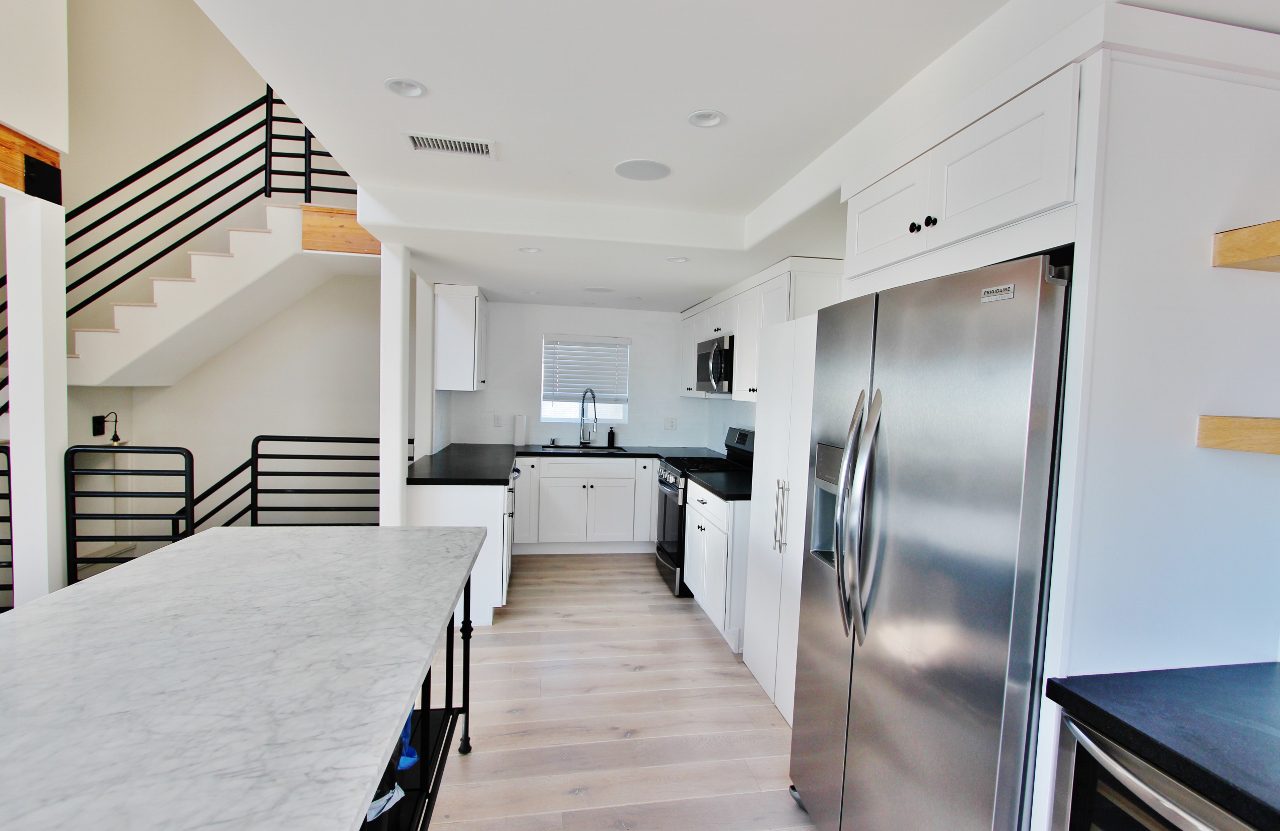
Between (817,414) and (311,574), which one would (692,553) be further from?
(311,574)

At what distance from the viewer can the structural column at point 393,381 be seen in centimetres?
314

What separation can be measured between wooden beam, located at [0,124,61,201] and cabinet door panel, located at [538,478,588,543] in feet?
11.1

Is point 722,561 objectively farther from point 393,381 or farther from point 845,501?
point 393,381

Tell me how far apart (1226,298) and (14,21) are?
4.59 metres

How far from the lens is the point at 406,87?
1816 mm

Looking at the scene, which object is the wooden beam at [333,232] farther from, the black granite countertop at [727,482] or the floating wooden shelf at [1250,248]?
the floating wooden shelf at [1250,248]

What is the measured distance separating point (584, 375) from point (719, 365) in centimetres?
181

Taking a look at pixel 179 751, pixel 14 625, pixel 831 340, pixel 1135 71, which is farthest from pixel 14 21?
pixel 1135 71

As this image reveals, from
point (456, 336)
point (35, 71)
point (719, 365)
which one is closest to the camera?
point (35, 71)

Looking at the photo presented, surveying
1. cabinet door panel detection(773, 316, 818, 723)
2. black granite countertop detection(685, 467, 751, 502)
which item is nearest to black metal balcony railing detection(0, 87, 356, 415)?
black granite countertop detection(685, 467, 751, 502)

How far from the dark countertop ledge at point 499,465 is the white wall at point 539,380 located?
198 millimetres

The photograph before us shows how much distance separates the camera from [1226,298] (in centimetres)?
119

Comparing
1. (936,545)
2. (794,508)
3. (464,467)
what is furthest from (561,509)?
(936,545)

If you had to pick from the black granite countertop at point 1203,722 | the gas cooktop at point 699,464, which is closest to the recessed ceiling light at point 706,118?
the black granite countertop at point 1203,722
